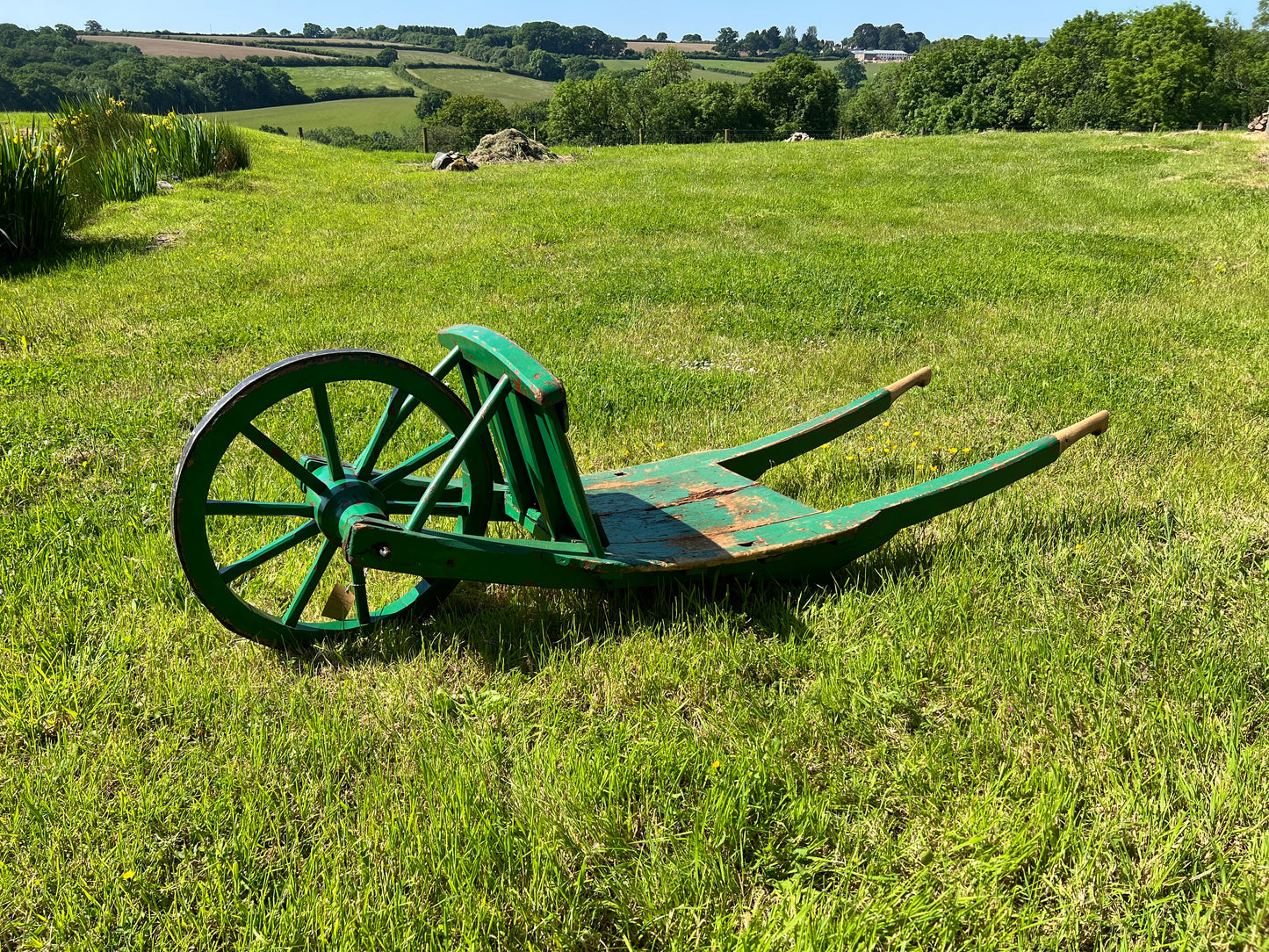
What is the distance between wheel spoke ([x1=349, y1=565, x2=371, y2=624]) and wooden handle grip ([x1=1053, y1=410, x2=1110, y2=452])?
110 inches

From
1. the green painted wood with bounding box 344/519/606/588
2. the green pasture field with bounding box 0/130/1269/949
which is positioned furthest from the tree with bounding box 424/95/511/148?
the green painted wood with bounding box 344/519/606/588

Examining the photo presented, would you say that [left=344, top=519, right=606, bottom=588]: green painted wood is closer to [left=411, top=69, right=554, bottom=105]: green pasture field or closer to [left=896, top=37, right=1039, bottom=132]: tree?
[left=896, top=37, right=1039, bottom=132]: tree

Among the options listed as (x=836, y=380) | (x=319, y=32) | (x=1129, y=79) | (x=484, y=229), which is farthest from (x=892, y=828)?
(x=319, y=32)

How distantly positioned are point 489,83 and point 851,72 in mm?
77657

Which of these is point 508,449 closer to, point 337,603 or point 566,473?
point 566,473

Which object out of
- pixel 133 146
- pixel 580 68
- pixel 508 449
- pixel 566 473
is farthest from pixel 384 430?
pixel 580 68

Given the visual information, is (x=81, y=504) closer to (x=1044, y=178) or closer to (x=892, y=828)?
(x=892, y=828)

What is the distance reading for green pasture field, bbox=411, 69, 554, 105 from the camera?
416 ft

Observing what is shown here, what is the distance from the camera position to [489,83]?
13612 centimetres

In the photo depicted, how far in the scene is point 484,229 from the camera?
12.1 meters

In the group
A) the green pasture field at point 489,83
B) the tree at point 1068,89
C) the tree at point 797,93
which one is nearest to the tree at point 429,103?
the green pasture field at point 489,83

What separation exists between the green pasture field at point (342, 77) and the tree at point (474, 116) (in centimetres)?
3973

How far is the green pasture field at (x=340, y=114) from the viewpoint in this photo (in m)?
85.9

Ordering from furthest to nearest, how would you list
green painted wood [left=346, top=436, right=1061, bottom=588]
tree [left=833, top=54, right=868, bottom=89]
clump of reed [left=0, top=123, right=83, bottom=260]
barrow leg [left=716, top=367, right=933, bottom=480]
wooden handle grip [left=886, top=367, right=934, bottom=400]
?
1. tree [left=833, top=54, right=868, bottom=89]
2. clump of reed [left=0, top=123, right=83, bottom=260]
3. wooden handle grip [left=886, top=367, right=934, bottom=400]
4. barrow leg [left=716, top=367, right=933, bottom=480]
5. green painted wood [left=346, top=436, right=1061, bottom=588]
